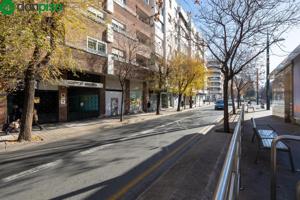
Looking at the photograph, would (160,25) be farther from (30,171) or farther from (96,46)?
(30,171)

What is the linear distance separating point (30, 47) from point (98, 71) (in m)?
Result: 10.8

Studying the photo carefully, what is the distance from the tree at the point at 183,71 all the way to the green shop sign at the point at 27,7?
69.6 ft

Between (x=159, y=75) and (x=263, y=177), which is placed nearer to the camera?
(x=263, y=177)

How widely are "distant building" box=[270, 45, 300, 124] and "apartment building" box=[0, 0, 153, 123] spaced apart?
11.6 meters

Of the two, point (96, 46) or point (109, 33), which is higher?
point (109, 33)

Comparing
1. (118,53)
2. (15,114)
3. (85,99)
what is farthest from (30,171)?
→ (118,53)

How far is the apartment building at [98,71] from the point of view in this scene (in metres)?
17.1

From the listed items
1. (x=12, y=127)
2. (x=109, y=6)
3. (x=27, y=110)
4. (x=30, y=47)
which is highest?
(x=109, y=6)

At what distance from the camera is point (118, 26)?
24.1 m

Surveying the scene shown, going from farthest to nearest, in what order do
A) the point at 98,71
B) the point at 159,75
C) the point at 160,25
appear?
the point at 160,25
the point at 159,75
the point at 98,71

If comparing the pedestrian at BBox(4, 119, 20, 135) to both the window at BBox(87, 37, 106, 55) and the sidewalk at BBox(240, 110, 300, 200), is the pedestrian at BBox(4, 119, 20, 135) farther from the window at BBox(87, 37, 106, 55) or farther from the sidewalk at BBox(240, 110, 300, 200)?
the sidewalk at BBox(240, 110, 300, 200)

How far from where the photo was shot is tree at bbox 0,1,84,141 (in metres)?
8.52

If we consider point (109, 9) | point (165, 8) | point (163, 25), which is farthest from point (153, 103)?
point (109, 9)

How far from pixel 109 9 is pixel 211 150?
17434 mm
